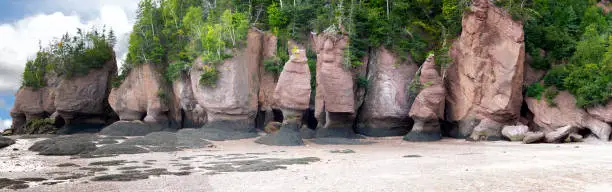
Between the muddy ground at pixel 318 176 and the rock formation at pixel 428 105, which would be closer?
the muddy ground at pixel 318 176

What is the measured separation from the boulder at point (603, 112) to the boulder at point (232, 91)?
19.9 metres

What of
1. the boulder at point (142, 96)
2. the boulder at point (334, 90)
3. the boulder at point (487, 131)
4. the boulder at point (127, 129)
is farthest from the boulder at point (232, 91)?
the boulder at point (487, 131)

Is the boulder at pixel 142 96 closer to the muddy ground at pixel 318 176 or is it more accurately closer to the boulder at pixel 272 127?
the boulder at pixel 272 127

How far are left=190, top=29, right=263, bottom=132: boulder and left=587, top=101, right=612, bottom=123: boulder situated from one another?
65.2ft

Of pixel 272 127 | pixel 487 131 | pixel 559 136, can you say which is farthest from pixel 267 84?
pixel 559 136

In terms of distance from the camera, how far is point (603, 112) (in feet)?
66.8

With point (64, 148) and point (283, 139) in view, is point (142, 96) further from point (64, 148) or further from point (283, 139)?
point (283, 139)

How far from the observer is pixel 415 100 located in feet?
82.3

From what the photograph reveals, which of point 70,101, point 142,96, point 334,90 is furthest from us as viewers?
point 70,101

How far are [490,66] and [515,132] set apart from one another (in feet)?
13.7

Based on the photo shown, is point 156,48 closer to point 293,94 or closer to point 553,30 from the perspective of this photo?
point 293,94

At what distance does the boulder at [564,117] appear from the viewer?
67.0 feet

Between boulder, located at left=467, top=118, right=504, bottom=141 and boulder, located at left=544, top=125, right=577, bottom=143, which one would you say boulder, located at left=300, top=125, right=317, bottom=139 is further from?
boulder, located at left=544, top=125, right=577, bottom=143

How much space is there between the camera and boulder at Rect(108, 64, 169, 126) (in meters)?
35.1
